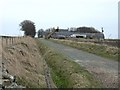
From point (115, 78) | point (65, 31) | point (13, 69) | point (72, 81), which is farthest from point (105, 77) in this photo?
point (65, 31)

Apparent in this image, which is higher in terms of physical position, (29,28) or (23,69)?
(29,28)

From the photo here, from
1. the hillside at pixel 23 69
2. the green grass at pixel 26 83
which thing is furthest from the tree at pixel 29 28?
the green grass at pixel 26 83

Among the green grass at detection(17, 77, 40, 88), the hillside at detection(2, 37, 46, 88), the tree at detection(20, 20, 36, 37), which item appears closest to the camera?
the green grass at detection(17, 77, 40, 88)

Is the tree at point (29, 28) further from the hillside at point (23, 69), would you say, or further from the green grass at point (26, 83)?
the green grass at point (26, 83)

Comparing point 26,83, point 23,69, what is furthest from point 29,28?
point 26,83

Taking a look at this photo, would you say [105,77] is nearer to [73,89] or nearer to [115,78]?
[115,78]

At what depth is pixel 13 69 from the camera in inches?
582

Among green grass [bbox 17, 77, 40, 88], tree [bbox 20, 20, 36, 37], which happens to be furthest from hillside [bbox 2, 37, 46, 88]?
tree [bbox 20, 20, 36, 37]

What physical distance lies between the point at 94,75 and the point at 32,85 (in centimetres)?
573

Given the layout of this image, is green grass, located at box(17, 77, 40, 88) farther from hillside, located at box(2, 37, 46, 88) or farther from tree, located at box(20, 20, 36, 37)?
tree, located at box(20, 20, 36, 37)

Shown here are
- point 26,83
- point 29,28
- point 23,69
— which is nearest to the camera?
point 26,83

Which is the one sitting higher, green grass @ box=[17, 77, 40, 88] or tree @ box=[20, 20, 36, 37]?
tree @ box=[20, 20, 36, 37]

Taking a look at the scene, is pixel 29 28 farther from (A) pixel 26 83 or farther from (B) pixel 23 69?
(A) pixel 26 83

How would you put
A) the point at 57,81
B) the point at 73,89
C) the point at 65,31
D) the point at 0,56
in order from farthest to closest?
the point at 65,31
the point at 57,81
the point at 0,56
the point at 73,89
